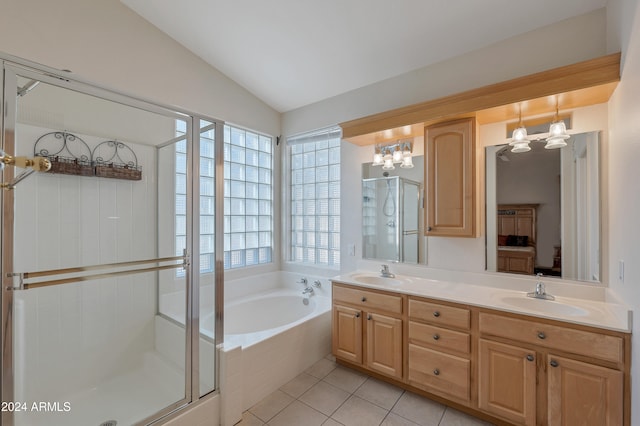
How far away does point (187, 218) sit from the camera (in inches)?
73.7

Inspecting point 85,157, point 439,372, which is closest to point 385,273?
point 439,372

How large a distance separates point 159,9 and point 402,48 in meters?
2.07

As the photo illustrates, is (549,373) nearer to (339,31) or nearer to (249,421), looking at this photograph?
(249,421)

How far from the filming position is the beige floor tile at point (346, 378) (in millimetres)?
2244

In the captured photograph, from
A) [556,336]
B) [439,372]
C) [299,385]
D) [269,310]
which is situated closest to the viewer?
[556,336]

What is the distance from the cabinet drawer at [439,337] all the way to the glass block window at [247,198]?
212 centimetres

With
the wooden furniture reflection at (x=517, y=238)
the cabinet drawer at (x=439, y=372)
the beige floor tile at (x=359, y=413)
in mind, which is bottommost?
the beige floor tile at (x=359, y=413)

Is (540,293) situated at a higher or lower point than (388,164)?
lower

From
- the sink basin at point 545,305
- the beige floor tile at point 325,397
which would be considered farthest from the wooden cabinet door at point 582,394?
the beige floor tile at point 325,397

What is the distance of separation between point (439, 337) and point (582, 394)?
2.43 feet

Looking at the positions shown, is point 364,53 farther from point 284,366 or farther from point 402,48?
point 284,366

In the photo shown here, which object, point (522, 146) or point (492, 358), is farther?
point (522, 146)

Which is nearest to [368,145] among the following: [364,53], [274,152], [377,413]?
[364,53]

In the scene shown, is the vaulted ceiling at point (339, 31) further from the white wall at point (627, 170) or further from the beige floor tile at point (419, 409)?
the beige floor tile at point (419, 409)
